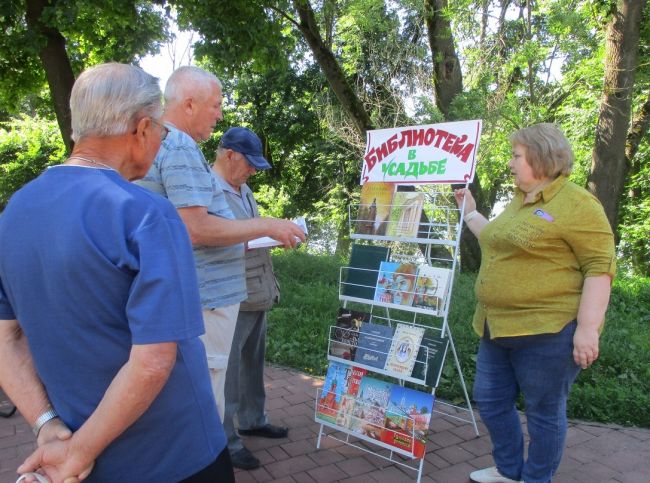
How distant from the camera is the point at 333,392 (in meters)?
3.35

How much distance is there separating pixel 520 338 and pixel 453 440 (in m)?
1.30

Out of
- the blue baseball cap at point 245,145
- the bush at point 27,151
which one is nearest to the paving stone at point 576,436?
the blue baseball cap at point 245,145

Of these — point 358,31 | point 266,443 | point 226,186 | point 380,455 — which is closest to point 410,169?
point 226,186

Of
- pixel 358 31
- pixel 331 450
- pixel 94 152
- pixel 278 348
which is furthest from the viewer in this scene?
pixel 358 31

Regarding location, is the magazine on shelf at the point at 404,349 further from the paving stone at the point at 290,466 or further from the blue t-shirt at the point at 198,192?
the blue t-shirt at the point at 198,192

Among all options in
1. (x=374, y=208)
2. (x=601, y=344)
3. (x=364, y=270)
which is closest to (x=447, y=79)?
(x=601, y=344)

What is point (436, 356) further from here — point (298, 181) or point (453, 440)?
point (298, 181)

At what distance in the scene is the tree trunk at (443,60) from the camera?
9.15 meters

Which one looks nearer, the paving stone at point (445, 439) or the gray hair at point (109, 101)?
the gray hair at point (109, 101)

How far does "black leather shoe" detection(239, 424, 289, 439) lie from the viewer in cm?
355

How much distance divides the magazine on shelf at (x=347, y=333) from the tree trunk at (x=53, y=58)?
6335 mm

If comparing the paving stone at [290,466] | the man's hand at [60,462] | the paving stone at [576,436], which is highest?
the man's hand at [60,462]

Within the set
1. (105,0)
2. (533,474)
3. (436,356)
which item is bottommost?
(533,474)

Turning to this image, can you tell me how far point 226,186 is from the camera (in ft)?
9.95
